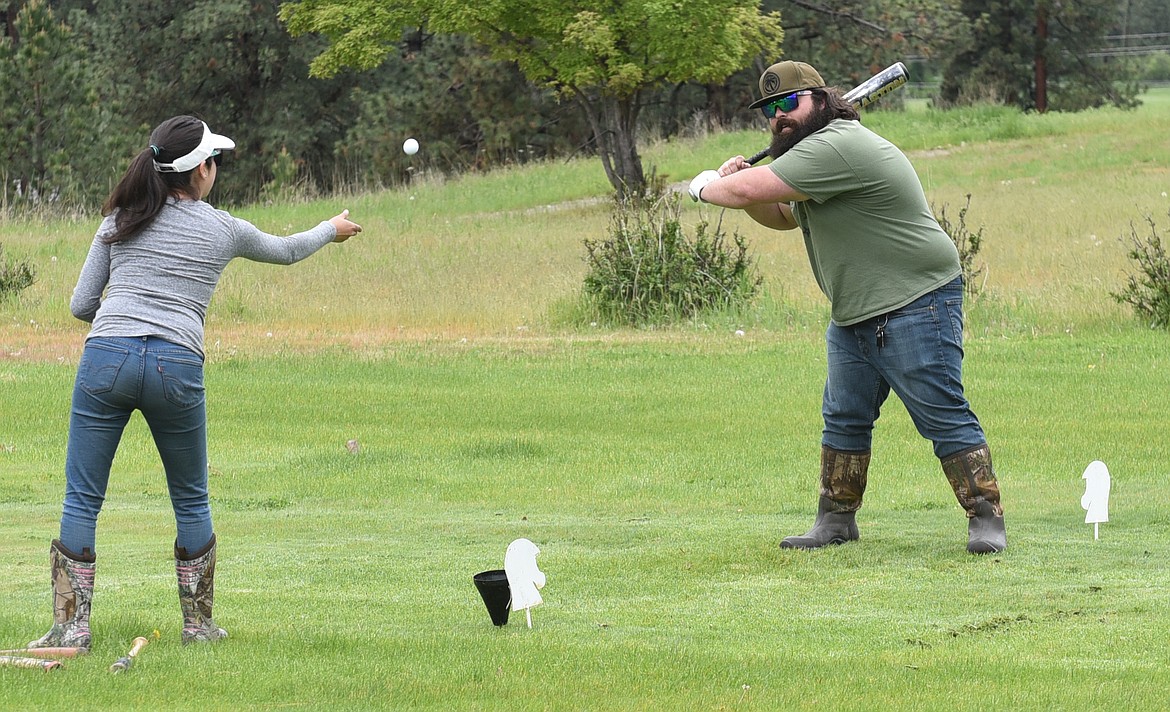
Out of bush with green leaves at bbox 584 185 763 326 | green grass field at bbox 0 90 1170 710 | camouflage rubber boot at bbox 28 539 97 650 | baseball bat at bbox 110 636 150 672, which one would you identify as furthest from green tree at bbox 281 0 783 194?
baseball bat at bbox 110 636 150 672

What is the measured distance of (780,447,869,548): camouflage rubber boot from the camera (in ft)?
24.5

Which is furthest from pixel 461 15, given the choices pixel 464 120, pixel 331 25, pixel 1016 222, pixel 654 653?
pixel 654 653

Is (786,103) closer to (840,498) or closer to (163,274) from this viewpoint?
(840,498)

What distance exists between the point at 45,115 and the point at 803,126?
33.1m

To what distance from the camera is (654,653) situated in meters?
5.32

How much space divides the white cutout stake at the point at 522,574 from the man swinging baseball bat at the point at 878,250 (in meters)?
2.01

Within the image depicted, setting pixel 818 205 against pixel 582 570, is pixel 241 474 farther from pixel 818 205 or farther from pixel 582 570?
pixel 818 205

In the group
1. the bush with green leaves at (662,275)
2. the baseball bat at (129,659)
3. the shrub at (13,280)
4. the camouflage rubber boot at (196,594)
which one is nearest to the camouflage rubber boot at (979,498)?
the camouflage rubber boot at (196,594)

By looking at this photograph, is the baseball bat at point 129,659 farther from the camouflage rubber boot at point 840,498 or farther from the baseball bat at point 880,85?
the baseball bat at point 880,85

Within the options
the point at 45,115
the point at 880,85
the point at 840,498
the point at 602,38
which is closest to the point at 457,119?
the point at 45,115

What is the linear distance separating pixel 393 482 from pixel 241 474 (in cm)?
118

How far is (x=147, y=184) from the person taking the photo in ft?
17.6

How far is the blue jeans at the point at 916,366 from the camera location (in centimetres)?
700

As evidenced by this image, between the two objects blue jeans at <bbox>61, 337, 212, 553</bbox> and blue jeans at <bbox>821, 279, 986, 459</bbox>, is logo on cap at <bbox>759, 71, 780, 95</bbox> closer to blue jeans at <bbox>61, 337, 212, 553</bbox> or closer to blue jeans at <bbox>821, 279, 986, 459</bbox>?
blue jeans at <bbox>821, 279, 986, 459</bbox>
